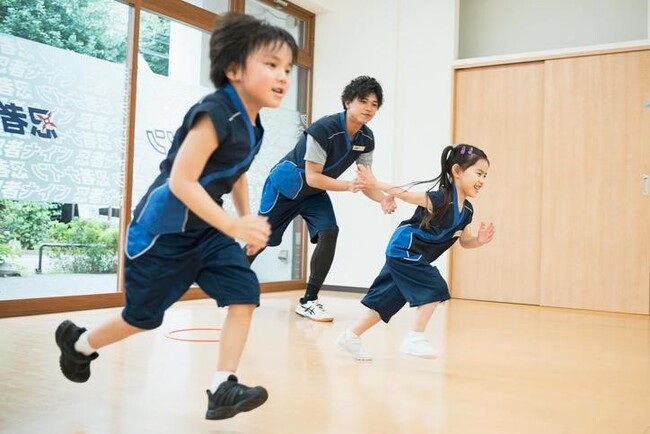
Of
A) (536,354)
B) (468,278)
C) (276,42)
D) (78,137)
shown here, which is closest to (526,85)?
(468,278)

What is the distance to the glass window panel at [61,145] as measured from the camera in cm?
319

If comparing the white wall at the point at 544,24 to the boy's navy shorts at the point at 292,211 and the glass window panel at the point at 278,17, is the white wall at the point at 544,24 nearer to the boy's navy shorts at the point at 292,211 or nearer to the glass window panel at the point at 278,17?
the glass window panel at the point at 278,17

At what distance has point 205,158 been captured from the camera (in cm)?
130

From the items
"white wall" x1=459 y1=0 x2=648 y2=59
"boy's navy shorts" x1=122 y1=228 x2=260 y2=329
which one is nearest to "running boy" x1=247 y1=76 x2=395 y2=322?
"boy's navy shorts" x1=122 y1=228 x2=260 y2=329

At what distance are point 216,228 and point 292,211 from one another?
76.6 inches

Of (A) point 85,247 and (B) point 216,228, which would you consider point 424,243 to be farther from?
(A) point 85,247

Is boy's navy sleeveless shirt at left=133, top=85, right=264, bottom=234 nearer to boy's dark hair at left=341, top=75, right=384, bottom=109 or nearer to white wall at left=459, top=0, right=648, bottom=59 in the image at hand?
boy's dark hair at left=341, top=75, right=384, bottom=109

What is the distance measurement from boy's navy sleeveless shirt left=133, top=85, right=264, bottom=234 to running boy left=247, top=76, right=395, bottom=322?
1.24 m

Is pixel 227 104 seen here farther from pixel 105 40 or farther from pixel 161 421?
pixel 105 40

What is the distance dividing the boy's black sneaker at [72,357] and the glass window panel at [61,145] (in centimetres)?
186

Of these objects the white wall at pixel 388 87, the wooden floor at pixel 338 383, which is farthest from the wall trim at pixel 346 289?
the wooden floor at pixel 338 383

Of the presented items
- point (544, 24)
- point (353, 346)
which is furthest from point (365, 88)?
point (544, 24)

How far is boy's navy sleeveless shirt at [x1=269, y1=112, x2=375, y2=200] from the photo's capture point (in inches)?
118

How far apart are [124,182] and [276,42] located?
2.64 meters
